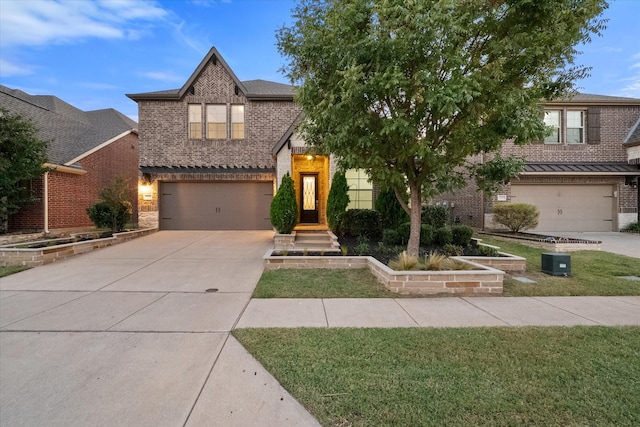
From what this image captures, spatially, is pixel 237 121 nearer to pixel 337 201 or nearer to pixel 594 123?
pixel 337 201

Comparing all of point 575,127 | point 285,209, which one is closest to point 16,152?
point 285,209

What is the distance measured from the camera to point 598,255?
8.49 metres

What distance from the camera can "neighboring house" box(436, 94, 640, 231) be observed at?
13.7 metres

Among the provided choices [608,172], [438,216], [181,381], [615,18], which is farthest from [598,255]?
[181,381]

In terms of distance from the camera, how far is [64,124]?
15055 mm

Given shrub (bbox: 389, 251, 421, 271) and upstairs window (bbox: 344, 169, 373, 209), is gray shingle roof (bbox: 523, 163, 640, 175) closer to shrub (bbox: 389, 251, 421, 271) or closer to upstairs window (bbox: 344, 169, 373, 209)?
upstairs window (bbox: 344, 169, 373, 209)

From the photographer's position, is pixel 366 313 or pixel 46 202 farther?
pixel 46 202

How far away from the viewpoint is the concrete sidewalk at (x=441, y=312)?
3.89 metres

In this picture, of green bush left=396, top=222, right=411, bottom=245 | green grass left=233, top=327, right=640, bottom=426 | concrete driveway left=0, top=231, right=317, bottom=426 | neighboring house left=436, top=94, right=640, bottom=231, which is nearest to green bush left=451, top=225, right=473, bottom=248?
green bush left=396, top=222, right=411, bottom=245

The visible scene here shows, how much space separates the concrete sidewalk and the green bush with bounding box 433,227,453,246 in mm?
3583

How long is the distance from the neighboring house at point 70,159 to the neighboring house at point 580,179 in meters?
16.1

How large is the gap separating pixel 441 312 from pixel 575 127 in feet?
49.6

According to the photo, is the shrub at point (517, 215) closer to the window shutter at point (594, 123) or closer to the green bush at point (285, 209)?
the window shutter at point (594, 123)

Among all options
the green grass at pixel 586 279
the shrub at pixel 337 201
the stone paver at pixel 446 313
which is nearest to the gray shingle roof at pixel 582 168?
the green grass at pixel 586 279
